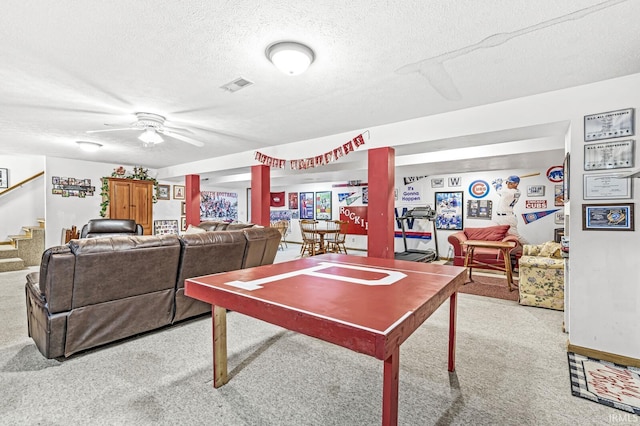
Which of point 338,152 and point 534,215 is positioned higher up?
point 338,152

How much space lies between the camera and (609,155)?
2.47 m

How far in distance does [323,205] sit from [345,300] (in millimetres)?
8486

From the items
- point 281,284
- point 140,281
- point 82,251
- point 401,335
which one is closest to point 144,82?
point 82,251

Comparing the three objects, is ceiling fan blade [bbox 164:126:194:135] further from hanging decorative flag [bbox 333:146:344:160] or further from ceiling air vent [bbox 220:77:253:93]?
hanging decorative flag [bbox 333:146:344:160]

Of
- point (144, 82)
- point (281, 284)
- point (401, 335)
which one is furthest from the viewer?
point (144, 82)

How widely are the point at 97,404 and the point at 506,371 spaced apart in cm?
274

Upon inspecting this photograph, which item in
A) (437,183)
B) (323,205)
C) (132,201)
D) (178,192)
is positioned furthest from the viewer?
(323,205)

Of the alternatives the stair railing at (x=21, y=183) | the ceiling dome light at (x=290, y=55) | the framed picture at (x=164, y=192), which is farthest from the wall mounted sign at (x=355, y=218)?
the stair railing at (x=21, y=183)

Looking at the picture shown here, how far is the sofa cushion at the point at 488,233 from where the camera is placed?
20.4ft

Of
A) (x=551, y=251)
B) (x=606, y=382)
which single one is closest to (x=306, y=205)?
(x=551, y=251)

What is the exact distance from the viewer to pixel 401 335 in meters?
1.14

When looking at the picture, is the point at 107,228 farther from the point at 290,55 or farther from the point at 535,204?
the point at 535,204

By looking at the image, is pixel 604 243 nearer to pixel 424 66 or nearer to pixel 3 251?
pixel 424 66

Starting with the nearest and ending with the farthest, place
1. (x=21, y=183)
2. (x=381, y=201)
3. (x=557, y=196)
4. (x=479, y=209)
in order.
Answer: (x=381, y=201)
(x=557, y=196)
(x=21, y=183)
(x=479, y=209)
